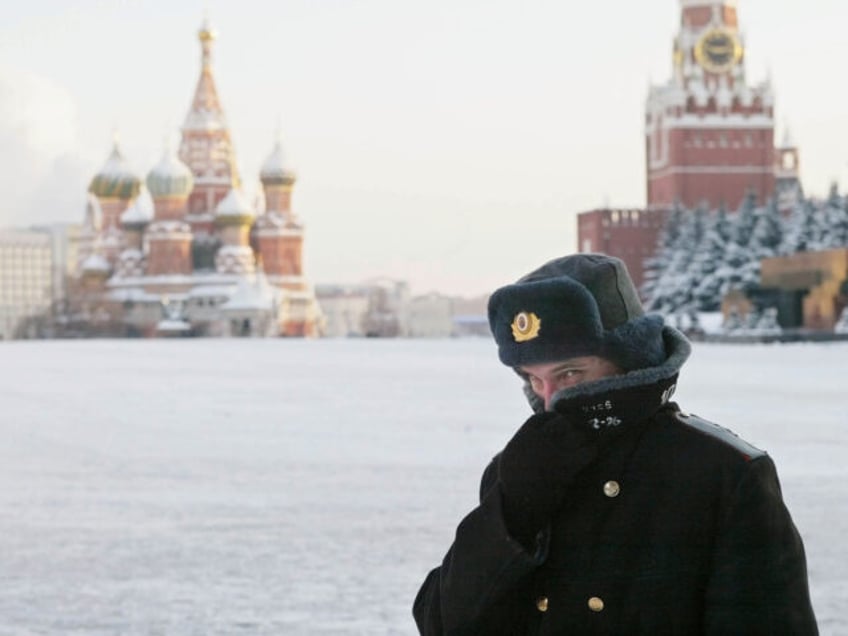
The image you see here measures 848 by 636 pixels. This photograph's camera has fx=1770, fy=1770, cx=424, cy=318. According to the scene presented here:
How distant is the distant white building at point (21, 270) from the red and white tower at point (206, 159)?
75129 mm

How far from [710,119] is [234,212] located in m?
25.2

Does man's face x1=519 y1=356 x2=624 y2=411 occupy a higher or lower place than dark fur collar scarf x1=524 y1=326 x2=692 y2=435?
higher

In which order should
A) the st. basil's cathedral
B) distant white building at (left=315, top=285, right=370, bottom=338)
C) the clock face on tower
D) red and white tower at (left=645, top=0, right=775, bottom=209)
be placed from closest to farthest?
the st. basil's cathedral, red and white tower at (left=645, top=0, right=775, bottom=209), the clock face on tower, distant white building at (left=315, top=285, right=370, bottom=338)

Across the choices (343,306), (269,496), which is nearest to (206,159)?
(343,306)

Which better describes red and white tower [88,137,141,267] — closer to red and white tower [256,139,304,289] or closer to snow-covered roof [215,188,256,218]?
snow-covered roof [215,188,256,218]

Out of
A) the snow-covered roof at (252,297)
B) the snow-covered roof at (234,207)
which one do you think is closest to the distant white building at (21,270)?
the snow-covered roof at (234,207)

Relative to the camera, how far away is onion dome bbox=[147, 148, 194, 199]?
7925cm

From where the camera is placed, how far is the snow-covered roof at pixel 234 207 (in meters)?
78.6

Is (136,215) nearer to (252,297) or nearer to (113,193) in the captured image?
(113,193)

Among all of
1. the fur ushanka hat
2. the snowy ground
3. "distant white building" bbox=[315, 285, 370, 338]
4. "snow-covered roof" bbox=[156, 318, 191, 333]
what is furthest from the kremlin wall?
the fur ushanka hat

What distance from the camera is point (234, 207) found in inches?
3095

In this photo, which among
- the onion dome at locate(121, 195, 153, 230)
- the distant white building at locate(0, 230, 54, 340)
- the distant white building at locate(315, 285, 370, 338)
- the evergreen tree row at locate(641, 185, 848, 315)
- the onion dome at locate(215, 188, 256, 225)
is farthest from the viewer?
the distant white building at locate(0, 230, 54, 340)

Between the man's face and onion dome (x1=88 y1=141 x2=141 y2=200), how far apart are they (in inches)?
3283

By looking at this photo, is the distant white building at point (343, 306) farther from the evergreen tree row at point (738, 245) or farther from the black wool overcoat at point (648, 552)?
the black wool overcoat at point (648, 552)
